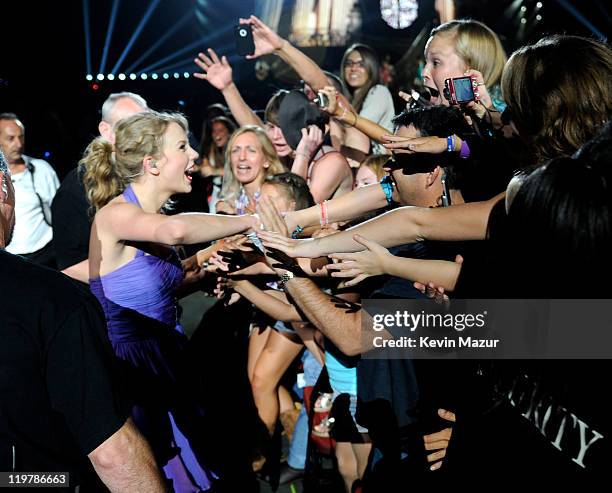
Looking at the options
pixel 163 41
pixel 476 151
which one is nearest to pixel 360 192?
pixel 476 151

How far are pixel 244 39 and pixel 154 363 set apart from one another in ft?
7.00

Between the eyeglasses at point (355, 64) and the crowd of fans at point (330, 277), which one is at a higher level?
the eyeglasses at point (355, 64)

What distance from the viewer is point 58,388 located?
1442 mm

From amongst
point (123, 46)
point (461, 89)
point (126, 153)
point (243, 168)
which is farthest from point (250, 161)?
point (123, 46)

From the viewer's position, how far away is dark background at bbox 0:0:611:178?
9648mm

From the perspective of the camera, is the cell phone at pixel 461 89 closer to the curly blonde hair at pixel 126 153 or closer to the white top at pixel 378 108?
the curly blonde hair at pixel 126 153

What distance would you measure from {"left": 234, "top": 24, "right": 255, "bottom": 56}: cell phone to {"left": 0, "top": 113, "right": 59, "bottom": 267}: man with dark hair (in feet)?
8.14

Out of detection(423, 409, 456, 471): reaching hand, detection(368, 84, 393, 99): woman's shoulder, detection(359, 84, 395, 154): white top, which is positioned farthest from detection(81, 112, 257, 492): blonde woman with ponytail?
detection(368, 84, 393, 99): woman's shoulder

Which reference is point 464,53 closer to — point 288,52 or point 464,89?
point 464,89

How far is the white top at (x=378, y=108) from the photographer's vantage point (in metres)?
4.73

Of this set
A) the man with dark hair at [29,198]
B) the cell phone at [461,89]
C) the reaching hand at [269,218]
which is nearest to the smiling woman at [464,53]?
Answer: the cell phone at [461,89]

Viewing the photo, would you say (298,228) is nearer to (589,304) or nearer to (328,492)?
(328,492)

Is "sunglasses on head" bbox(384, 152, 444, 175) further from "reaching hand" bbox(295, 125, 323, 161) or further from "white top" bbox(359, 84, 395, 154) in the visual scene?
"white top" bbox(359, 84, 395, 154)

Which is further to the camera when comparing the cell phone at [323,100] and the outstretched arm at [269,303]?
the cell phone at [323,100]
